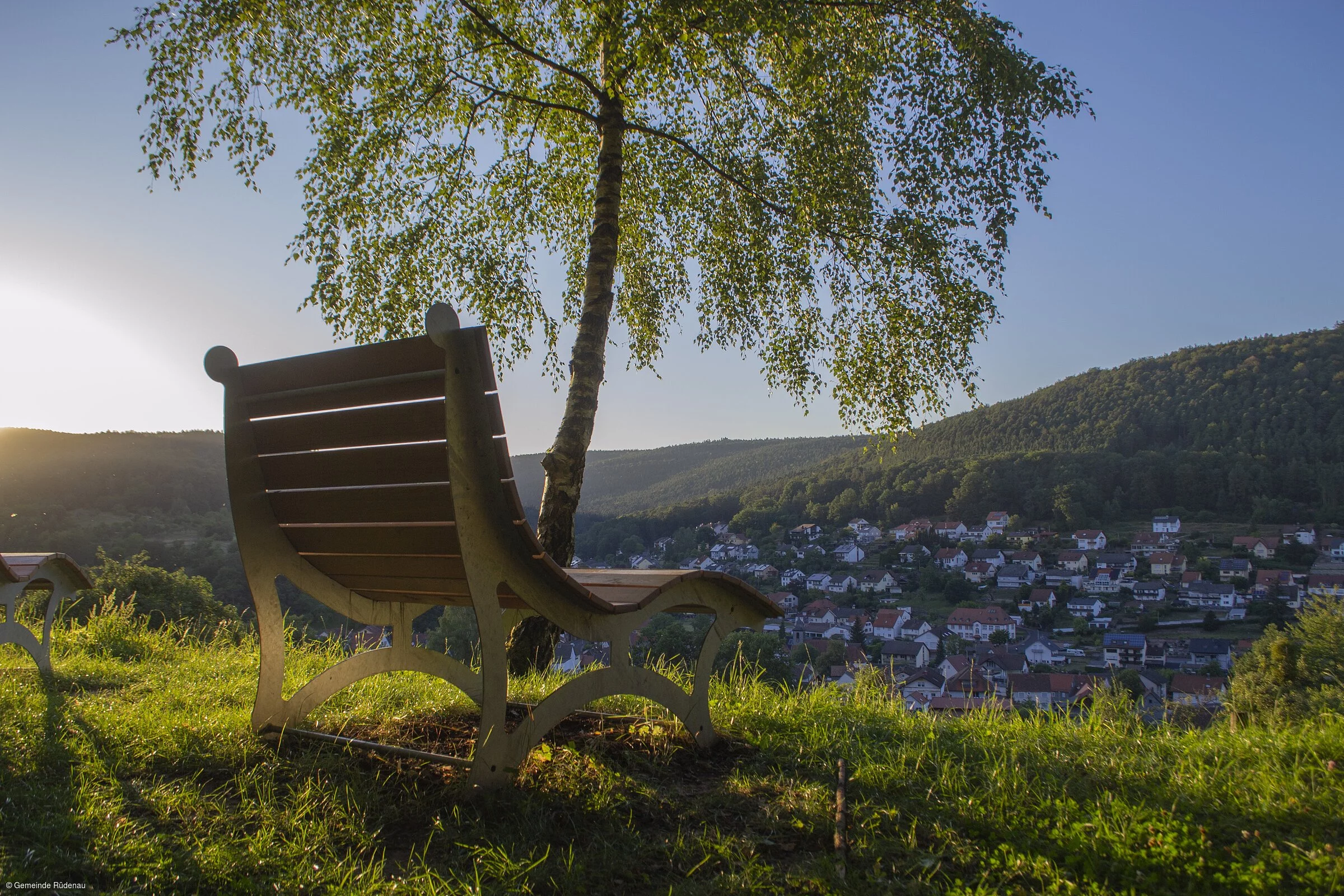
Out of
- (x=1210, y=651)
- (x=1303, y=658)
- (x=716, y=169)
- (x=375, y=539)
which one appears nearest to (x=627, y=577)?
(x=375, y=539)

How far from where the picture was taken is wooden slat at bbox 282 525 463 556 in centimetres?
213

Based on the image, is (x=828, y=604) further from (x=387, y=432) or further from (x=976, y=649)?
(x=387, y=432)

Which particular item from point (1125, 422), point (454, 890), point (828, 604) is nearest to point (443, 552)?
point (454, 890)

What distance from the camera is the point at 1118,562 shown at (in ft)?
138

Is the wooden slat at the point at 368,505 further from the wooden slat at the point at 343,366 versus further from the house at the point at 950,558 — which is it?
the house at the point at 950,558

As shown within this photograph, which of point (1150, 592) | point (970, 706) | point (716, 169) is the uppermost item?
point (716, 169)

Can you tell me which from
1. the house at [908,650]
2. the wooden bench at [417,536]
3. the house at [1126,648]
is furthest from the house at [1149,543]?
the wooden bench at [417,536]

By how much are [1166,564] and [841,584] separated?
17.9m

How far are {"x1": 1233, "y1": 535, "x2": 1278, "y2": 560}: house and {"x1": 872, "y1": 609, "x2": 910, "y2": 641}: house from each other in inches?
940

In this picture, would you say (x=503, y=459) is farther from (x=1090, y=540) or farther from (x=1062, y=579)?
(x=1090, y=540)

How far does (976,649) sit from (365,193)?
23341 millimetres

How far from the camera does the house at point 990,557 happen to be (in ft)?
139

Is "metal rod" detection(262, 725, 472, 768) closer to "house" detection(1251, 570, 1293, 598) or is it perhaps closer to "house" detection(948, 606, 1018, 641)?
"house" detection(948, 606, 1018, 641)

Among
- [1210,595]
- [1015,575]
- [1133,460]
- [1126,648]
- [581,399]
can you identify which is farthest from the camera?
[1133,460]
